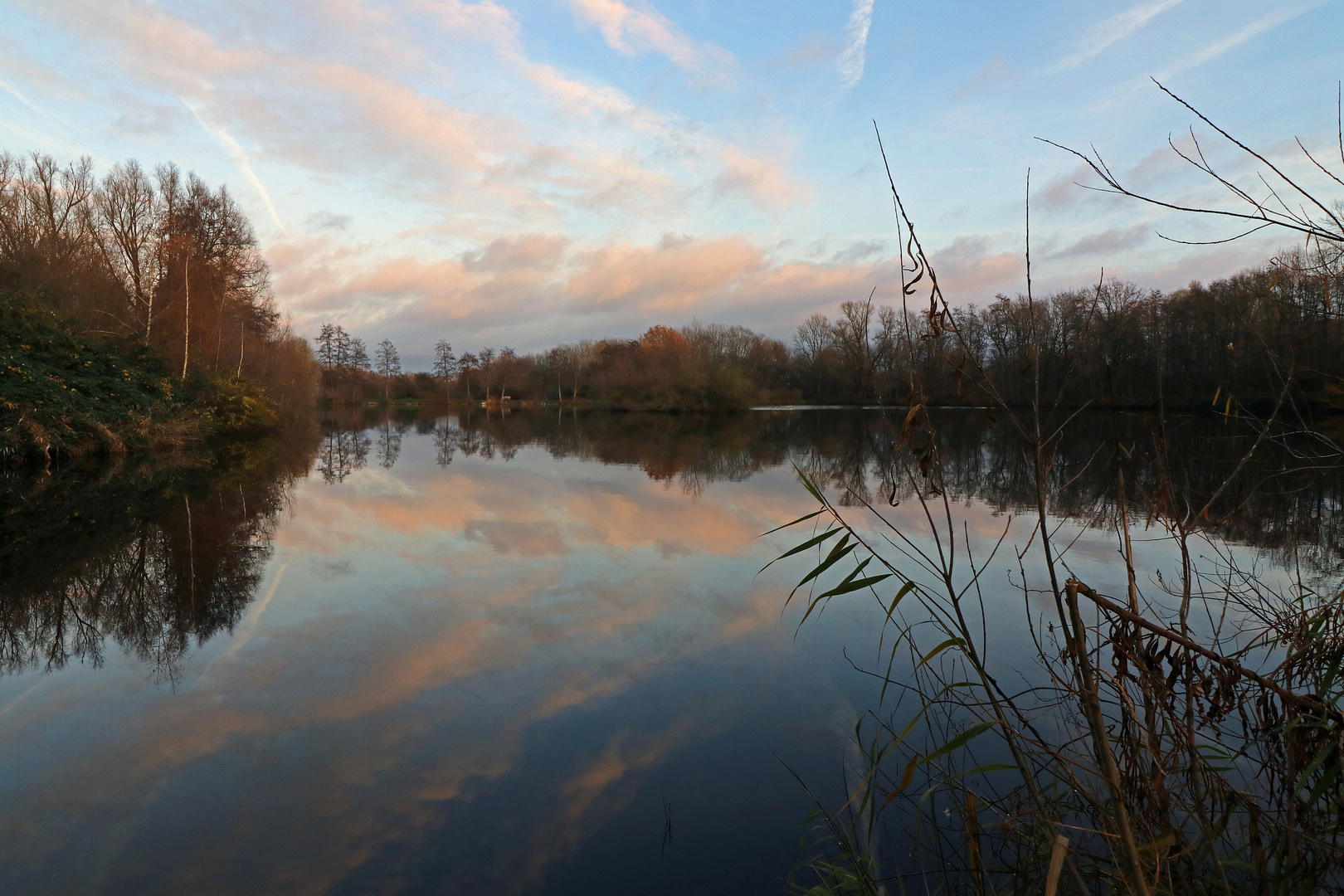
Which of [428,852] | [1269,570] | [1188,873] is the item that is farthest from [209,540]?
[1269,570]

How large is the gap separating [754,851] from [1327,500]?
10.5 metres

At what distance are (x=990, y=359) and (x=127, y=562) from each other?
19.6 meters

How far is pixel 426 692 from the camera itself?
4.07 meters

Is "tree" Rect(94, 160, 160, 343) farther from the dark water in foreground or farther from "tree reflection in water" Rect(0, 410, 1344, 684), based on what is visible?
the dark water in foreground

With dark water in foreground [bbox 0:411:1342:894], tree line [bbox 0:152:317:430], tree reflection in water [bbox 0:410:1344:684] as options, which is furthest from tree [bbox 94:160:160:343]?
dark water in foreground [bbox 0:411:1342:894]

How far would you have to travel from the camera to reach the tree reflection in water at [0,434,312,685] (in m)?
4.81

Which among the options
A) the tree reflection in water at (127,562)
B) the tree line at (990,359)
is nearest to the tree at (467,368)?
the tree line at (990,359)

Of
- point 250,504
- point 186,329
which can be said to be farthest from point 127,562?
point 186,329

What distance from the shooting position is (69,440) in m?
13.1

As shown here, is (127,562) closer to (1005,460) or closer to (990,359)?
(1005,460)

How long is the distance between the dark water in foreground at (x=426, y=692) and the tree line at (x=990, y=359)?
40.5 inches

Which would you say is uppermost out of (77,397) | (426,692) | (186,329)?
(186,329)

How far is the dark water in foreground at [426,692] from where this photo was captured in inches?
106

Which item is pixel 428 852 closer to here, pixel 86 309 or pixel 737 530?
pixel 737 530
